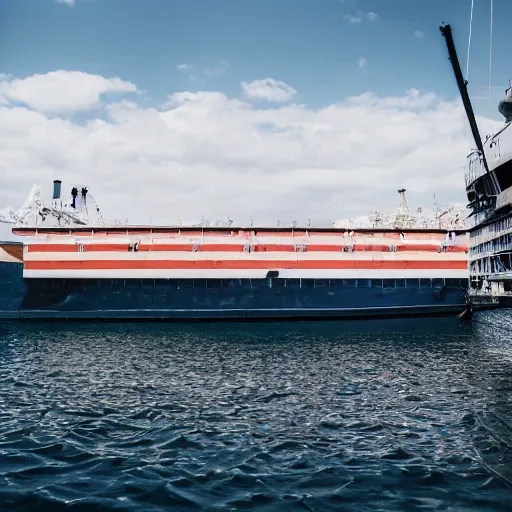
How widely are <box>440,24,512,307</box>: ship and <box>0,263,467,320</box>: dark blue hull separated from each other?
808cm

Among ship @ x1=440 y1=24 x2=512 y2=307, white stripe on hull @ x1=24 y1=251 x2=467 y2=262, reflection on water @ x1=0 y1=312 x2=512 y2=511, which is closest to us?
reflection on water @ x1=0 y1=312 x2=512 y2=511

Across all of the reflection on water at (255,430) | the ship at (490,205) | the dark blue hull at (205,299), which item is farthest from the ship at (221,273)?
the reflection on water at (255,430)

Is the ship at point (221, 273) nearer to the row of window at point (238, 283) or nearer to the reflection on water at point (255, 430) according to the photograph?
the row of window at point (238, 283)

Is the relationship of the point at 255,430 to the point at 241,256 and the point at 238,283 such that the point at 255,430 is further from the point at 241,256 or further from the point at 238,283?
the point at 241,256

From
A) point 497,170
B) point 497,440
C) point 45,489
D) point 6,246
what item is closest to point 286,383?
point 497,440

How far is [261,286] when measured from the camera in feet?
142

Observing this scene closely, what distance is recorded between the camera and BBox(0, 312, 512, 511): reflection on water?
28.1 feet

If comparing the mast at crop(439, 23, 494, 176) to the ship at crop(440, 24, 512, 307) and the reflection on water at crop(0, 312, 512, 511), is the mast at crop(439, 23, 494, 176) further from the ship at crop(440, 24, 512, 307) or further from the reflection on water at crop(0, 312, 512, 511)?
the reflection on water at crop(0, 312, 512, 511)

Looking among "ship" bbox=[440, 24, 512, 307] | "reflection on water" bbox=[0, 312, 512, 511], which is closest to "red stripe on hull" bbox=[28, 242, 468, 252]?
"ship" bbox=[440, 24, 512, 307]

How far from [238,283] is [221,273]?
1.93 m

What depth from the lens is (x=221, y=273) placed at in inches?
1695

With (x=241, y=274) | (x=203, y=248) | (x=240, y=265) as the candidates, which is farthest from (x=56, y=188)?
(x=241, y=274)

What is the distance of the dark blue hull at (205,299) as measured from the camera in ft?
139

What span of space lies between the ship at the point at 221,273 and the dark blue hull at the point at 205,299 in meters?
0.10
